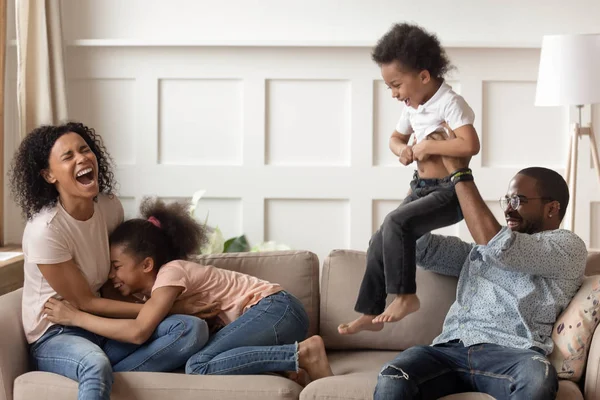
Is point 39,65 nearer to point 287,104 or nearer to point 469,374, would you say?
point 287,104

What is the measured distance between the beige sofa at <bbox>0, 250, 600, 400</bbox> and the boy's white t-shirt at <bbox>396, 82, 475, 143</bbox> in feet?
1.60

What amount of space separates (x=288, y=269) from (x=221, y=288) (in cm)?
28

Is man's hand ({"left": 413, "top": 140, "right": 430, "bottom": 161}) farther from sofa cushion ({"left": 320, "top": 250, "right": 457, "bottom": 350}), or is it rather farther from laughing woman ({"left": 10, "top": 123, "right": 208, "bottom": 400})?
laughing woman ({"left": 10, "top": 123, "right": 208, "bottom": 400})

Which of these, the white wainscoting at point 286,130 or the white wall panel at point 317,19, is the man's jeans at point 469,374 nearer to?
the white wainscoting at point 286,130

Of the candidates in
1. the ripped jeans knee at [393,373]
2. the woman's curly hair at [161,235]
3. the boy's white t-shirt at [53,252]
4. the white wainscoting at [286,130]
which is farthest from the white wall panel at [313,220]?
the ripped jeans knee at [393,373]

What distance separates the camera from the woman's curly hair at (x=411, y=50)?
259 cm

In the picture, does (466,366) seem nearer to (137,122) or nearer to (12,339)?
(12,339)

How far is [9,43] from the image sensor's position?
4289 millimetres

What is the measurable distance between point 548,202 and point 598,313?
370 millimetres

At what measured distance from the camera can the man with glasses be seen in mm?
2338

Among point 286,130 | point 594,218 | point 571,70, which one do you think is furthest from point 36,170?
point 594,218

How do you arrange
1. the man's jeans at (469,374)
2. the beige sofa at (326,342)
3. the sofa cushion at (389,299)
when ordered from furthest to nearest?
the sofa cushion at (389,299) → the beige sofa at (326,342) → the man's jeans at (469,374)

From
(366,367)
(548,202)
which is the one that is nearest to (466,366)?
(366,367)

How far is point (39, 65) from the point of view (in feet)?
13.4
